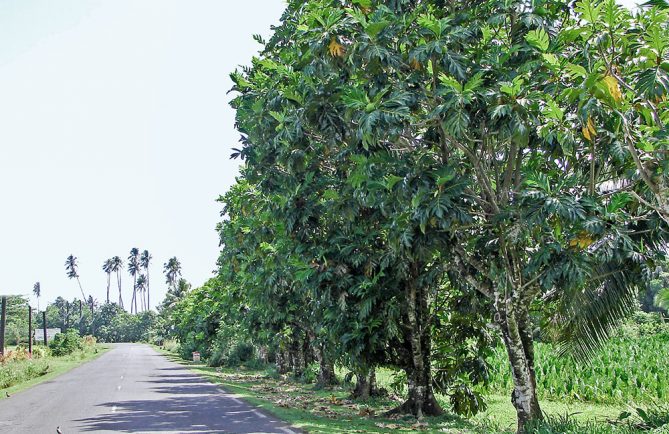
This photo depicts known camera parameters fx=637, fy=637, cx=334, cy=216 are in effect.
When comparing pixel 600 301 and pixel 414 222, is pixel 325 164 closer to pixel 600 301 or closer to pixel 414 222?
pixel 414 222

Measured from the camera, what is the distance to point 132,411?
1712 cm

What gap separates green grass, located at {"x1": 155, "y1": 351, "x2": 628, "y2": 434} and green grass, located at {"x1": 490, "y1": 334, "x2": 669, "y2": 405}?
1.90 ft

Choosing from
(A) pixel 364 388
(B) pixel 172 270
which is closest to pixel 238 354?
(A) pixel 364 388

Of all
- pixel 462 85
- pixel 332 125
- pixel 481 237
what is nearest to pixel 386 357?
pixel 481 237

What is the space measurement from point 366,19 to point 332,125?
1775 millimetres

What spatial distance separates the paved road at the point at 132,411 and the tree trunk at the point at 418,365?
10.2 feet

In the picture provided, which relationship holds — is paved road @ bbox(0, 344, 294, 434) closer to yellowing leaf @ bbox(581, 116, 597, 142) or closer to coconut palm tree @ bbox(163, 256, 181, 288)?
yellowing leaf @ bbox(581, 116, 597, 142)

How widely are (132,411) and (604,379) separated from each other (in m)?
14.1

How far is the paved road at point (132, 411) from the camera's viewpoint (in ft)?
45.4

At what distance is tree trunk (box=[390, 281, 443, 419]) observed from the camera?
1470 centimetres

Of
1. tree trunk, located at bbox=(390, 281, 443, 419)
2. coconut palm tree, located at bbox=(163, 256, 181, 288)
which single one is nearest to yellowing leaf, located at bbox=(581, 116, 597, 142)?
tree trunk, located at bbox=(390, 281, 443, 419)

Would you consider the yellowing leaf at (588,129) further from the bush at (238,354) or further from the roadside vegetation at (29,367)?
Result: the bush at (238,354)

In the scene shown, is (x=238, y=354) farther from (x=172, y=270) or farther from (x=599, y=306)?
(x=172, y=270)

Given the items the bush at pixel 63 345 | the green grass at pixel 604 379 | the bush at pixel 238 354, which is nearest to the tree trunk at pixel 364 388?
the green grass at pixel 604 379
